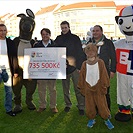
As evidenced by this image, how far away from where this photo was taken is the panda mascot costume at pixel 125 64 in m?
3.52

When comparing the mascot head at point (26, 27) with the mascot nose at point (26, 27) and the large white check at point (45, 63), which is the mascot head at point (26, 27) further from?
the large white check at point (45, 63)

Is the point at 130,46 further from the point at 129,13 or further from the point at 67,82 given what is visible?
the point at 67,82

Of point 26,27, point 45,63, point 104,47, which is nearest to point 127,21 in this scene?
point 104,47

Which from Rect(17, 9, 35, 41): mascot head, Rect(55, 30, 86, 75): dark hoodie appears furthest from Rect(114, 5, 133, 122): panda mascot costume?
Rect(17, 9, 35, 41): mascot head

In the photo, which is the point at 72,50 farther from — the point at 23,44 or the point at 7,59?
the point at 7,59

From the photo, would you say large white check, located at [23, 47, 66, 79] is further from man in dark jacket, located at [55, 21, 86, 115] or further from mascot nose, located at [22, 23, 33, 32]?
mascot nose, located at [22, 23, 33, 32]

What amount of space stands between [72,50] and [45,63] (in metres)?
0.55

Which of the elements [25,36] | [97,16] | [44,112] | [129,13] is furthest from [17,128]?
[97,16]

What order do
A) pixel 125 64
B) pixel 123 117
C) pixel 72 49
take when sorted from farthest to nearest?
pixel 72 49 → pixel 123 117 → pixel 125 64

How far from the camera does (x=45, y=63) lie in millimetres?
4008

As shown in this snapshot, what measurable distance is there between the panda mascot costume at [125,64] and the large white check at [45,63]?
0.98 meters

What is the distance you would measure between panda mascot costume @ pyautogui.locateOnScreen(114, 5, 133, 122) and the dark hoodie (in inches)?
25.8

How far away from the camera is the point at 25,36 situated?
4.00m

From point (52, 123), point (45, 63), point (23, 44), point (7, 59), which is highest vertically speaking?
point (23, 44)
